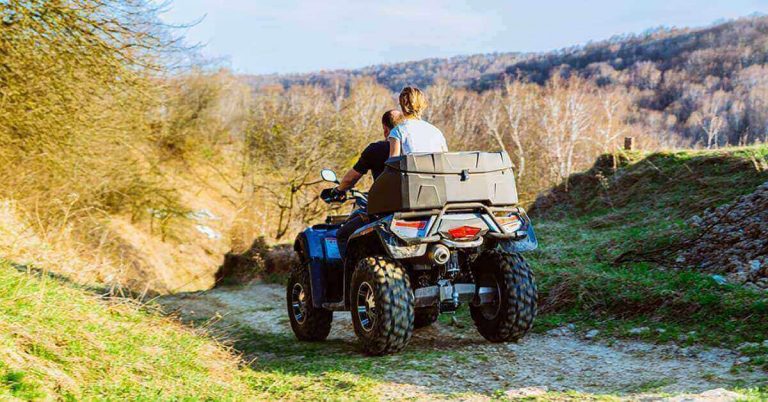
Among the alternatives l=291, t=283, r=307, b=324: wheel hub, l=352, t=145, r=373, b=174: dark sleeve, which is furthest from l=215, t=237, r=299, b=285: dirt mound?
l=352, t=145, r=373, b=174: dark sleeve

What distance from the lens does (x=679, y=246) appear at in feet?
27.7

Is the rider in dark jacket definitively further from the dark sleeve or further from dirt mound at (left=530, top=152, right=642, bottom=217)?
dirt mound at (left=530, top=152, right=642, bottom=217)

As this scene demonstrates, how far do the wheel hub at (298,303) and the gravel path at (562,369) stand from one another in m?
0.46

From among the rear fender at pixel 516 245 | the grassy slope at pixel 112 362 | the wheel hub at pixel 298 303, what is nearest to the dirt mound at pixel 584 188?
the wheel hub at pixel 298 303

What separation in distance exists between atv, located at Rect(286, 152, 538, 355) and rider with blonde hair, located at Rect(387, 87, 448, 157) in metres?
0.38

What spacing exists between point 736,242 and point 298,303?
495 centimetres

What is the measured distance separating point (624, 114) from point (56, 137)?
2096 inches

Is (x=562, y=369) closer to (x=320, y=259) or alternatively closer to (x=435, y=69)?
(x=320, y=259)

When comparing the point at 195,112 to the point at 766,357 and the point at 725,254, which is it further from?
the point at 766,357

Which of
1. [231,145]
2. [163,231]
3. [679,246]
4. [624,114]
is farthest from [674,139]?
[679,246]

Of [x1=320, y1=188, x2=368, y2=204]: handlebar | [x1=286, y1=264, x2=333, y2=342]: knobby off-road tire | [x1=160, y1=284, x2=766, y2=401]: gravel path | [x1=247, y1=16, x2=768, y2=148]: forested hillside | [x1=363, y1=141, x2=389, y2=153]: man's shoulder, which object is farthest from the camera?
[x1=247, y1=16, x2=768, y2=148]: forested hillside

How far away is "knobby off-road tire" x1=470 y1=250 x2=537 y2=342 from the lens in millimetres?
5527

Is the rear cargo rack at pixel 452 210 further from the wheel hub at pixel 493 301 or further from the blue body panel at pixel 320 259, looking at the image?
the blue body panel at pixel 320 259

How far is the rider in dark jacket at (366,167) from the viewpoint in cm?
595
